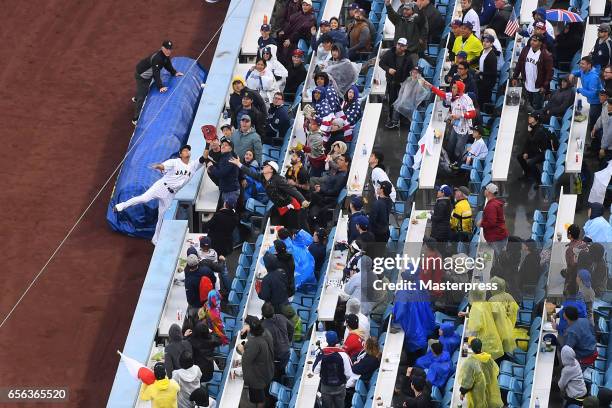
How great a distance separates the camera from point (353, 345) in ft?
75.3

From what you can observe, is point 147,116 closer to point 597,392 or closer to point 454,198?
point 454,198

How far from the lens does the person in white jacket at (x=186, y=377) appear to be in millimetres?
22297

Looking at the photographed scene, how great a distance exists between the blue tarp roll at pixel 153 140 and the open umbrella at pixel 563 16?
5.68 metres

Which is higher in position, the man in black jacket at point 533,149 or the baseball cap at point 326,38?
the baseball cap at point 326,38

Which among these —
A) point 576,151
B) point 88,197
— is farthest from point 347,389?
point 88,197

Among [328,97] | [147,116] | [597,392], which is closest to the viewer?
[597,392]

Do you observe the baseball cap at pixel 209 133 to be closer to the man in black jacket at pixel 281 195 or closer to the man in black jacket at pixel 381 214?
the man in black jacket at pixel 281 195

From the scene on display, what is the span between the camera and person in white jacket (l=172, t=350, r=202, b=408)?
2230 centimetres

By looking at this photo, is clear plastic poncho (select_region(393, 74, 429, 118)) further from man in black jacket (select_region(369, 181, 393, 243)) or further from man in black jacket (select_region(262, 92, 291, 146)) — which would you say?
man in black jacket (select_region(369, 181, 393, 243))

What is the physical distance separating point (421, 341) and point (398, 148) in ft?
16.1

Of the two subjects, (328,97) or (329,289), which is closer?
(329,289)

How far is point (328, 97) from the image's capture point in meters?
26.7

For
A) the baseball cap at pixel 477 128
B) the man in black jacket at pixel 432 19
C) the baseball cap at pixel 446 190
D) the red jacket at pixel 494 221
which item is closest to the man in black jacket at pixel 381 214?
the baseball cap at pixel 446 190

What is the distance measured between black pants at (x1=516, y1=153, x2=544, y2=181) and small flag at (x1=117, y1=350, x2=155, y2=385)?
6684 mm
